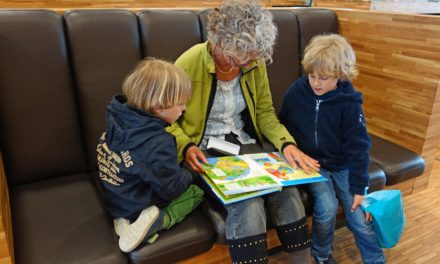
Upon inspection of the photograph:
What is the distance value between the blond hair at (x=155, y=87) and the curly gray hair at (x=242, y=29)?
249 millimetres

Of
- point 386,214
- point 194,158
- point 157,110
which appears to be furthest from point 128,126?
point 386,214

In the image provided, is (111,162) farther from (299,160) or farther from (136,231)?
(299,160)

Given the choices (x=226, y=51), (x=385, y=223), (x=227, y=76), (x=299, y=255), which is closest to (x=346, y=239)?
(x=385, y=223)

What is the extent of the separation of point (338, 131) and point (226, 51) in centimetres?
59

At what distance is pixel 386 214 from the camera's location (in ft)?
4.75

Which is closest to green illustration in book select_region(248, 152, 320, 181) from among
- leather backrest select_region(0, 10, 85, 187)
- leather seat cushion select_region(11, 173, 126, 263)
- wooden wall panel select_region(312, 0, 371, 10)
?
leather seat cushion select_region(11, 173, 126, 263)

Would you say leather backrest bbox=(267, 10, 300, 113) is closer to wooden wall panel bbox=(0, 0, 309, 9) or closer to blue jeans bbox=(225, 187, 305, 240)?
blue jeans bbox=(225, 187, 305, 240)

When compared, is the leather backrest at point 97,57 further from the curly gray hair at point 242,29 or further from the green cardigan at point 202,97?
the curly gray hair at point 242,29

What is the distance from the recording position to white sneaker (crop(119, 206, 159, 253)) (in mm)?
1093

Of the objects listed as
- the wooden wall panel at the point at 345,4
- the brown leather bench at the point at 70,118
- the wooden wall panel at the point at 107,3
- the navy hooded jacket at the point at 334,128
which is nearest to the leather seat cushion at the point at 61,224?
the brown leather bench at the point at 70,118

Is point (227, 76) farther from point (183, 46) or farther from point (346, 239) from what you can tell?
point (346, 239)

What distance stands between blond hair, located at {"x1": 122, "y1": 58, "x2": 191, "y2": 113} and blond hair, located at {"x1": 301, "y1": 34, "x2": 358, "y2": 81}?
564 mm

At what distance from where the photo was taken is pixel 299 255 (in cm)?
129

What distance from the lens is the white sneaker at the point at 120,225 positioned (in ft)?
3.74
